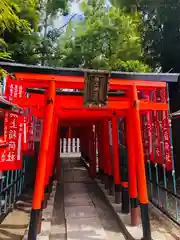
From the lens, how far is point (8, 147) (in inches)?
188

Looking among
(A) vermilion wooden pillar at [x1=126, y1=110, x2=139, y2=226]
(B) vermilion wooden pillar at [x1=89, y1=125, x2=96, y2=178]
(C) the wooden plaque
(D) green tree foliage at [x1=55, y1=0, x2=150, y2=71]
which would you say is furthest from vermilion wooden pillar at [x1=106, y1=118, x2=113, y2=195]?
(D) green tree foliage at [x1=55, y1=0, x2=150, y2=71]

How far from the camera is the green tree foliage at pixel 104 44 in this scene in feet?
41.5

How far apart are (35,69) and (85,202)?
5.13 meters

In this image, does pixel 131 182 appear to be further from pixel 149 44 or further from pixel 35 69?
pixel 149 44

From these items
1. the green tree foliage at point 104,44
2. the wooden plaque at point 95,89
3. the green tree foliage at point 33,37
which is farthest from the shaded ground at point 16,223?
the green tree foliage at point 104,44

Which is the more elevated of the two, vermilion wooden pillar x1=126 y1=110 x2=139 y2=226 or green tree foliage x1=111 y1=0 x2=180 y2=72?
green tree foliage x1=111 y1=0 x2=180 y2=72

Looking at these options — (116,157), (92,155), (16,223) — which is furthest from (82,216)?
(92,155)

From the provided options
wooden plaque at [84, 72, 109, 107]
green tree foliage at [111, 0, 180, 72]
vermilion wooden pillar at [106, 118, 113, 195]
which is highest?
green tree foliage at [111, 0, 180, 72]

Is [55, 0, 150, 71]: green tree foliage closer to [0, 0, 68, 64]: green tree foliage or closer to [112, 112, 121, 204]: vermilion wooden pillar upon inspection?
[0, 0, 68, 64]: green tree foliage

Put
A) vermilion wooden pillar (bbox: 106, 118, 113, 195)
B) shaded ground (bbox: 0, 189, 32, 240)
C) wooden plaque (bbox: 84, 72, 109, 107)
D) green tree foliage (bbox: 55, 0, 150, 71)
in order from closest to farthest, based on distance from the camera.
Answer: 1. wooden plaque (bbox: 84, 72, 109, 107)
2. shaded ground (bbox: 0, 189, 32, 240)
3. vermilion wooden pillar (bbox: 106, 118, 113, 195)
4. green tree foliage (bbox: 55, 0, 150, 71)

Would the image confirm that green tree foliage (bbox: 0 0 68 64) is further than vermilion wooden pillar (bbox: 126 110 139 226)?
Yes

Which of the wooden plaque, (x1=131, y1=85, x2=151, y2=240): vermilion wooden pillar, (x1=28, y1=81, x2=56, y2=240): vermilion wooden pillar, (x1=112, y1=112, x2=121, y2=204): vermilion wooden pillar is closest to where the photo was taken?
(x1=28, y1=81, x2=56, y2=240): vermilion wooden pillar

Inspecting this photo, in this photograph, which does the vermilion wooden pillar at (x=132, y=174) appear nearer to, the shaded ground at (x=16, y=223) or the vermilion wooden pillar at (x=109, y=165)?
the shaded ground at (x=16, y=223)

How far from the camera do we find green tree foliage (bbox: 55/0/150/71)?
12.6 metres
